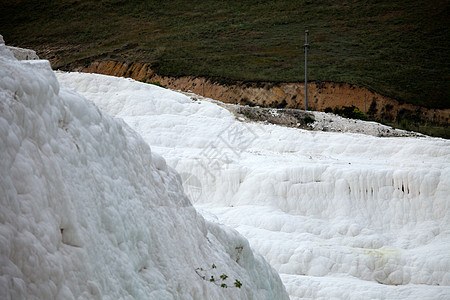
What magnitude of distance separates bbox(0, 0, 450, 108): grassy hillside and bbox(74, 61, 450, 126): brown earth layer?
2.96 feet

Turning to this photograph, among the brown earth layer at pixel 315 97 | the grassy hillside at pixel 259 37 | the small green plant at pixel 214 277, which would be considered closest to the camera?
the small green plant at pixel 214 277

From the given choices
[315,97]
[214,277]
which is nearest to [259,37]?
[315,97]

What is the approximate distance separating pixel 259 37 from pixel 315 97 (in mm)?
14424

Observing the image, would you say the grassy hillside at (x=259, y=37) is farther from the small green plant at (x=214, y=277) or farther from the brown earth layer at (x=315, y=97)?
the small green plant at (x=214, y=277)

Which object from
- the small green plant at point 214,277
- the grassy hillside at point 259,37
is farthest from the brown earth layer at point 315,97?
the small green plant at point 214,277

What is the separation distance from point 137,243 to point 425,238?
13.1 metres

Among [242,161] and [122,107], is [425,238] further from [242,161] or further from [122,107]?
[122,107]

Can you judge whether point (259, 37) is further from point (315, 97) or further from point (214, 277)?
point (214, 277)

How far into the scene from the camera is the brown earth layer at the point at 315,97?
4031 cm

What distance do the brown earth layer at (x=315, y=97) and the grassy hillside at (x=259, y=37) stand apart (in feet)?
2.96

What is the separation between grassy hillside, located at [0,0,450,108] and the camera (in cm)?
4534

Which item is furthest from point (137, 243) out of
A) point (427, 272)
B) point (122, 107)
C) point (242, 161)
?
point (122, 107)

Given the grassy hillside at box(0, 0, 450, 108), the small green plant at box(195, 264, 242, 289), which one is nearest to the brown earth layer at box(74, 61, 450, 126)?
the grassy hillside at box(0, 0, 450, 108)

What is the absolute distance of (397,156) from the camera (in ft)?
64.2
